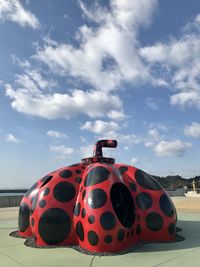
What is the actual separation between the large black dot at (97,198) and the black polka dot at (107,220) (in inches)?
11.2

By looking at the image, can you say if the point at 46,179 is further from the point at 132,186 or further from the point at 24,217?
the point at 132,186

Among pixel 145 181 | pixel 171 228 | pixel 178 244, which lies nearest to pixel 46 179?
pixel 145 181

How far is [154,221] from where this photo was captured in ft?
30.0

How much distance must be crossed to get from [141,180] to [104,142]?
229 centimetres

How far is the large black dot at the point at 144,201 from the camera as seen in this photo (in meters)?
9.28

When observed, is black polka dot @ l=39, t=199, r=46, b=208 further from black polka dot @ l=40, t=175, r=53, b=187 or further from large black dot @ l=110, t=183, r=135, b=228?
large black dot @ l=110, t=183, r=135, b=228

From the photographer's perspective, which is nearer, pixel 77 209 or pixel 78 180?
pixel 77 209

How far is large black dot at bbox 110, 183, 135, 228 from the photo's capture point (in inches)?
347

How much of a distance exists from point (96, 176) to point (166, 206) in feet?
7.53

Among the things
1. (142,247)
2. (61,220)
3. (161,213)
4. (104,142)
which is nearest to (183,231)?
(161,213)

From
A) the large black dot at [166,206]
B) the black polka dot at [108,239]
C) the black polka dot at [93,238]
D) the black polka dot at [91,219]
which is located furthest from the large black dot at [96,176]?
the large black dot at [166,206]

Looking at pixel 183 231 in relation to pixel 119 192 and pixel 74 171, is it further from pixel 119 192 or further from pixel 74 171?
pixel 74 171

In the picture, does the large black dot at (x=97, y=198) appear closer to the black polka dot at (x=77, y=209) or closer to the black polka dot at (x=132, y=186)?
the black polka dot at (x=77, y=209)

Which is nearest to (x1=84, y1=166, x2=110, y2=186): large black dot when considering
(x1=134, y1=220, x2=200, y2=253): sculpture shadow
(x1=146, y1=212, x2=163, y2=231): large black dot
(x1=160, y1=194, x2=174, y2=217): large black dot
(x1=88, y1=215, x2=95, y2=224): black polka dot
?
(x1=88, y1=215, x2=95, y2=224): black polka dot
